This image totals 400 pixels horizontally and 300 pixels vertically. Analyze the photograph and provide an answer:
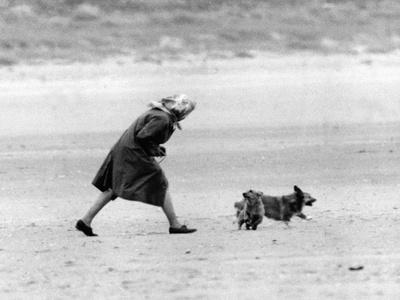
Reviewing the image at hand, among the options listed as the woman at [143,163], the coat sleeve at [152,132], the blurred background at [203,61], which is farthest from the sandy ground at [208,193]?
the coat sleeve at [152,132]

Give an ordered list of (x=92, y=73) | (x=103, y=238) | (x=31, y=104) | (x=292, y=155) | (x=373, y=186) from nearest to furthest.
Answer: (x=103, y=238)
(x=373, y=186)
(x=292, y=155)
(x=31, y=104)
(x=92, y=73)

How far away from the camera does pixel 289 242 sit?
1106 cm

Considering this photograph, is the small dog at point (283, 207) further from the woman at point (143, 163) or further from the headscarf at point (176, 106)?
the headscarf at point (176, 106)

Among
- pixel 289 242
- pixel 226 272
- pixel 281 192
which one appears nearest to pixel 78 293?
pixel 226 272

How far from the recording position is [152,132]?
38.2ft

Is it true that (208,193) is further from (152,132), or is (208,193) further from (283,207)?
(152,132)

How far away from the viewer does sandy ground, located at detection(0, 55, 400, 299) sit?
9.56m

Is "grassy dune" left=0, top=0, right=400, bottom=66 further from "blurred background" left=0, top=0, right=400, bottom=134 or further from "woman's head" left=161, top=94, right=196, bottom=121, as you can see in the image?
"woman's head" left=161, top=94, right=196, bottom=121

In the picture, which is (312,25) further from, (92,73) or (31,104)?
(31,104)


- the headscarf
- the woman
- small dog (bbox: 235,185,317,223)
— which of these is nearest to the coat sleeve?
the woman

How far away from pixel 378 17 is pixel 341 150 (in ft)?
45.8

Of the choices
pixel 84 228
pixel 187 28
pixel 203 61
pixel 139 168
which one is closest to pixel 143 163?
pixel 139 168

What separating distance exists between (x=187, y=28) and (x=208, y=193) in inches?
647

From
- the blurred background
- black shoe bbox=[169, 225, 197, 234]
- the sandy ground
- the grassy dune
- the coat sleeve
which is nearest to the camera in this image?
the sandy ground
